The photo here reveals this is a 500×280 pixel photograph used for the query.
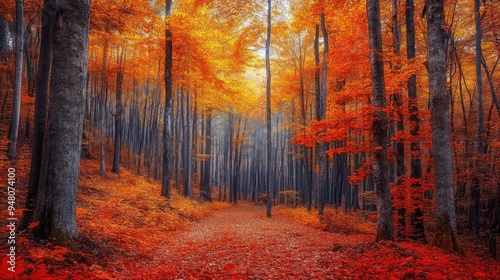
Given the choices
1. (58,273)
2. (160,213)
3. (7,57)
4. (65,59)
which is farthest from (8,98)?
(58,273)

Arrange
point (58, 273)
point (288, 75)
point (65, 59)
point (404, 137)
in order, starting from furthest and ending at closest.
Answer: point (288, 75) < point (404, 137) < point (65, 59) < point (58, 273)

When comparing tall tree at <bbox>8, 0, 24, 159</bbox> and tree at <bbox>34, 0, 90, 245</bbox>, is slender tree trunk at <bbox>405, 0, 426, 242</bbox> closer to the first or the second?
tree at <bbox>34, 0, 90, 245</bbox>

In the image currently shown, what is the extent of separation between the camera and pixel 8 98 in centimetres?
1731

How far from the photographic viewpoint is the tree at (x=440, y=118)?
22.3 feet

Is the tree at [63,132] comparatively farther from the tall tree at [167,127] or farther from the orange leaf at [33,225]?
the tall tree at [167,127]

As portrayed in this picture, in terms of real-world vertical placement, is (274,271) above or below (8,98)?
below

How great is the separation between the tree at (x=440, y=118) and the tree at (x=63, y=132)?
28.0ft

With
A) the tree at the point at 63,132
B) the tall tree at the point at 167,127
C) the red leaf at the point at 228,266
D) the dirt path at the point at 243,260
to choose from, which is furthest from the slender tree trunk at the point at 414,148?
the tall tree at the point at 167,127

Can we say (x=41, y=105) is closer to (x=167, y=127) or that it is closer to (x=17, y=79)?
(x=17, y=79)

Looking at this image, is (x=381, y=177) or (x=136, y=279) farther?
(x=381, y=177)

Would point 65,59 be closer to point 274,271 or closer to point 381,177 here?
point 274,271

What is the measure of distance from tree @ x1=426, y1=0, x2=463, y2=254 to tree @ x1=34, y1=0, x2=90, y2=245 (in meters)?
8.52

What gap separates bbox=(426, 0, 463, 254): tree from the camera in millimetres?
6785

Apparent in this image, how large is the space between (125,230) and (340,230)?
9.76 m
